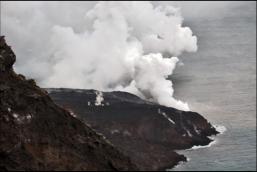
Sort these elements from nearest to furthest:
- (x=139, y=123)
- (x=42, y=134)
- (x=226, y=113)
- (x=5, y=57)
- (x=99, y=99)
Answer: (x=5, y=57) → (x=42, y=134) → (x=139, y=123) → (x=99, y=99) → (x=226, y=113)

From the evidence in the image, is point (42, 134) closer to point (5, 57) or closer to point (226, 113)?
point (5, 57)

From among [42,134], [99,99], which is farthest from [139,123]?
[42,134]

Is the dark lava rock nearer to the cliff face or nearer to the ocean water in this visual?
the ocean water

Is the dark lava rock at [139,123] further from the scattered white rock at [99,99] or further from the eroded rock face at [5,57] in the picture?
the eroded rock face at [5,57]

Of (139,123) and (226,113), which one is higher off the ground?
(226,113)

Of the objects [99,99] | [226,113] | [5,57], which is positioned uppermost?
[99,99]

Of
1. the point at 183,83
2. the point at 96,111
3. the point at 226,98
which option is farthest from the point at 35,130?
the point at 183,83

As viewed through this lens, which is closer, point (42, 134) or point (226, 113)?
point (42, 134)

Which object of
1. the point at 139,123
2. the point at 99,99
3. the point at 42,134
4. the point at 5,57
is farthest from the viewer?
the point at 99,99

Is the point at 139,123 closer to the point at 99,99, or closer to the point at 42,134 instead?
the point at 99,99
